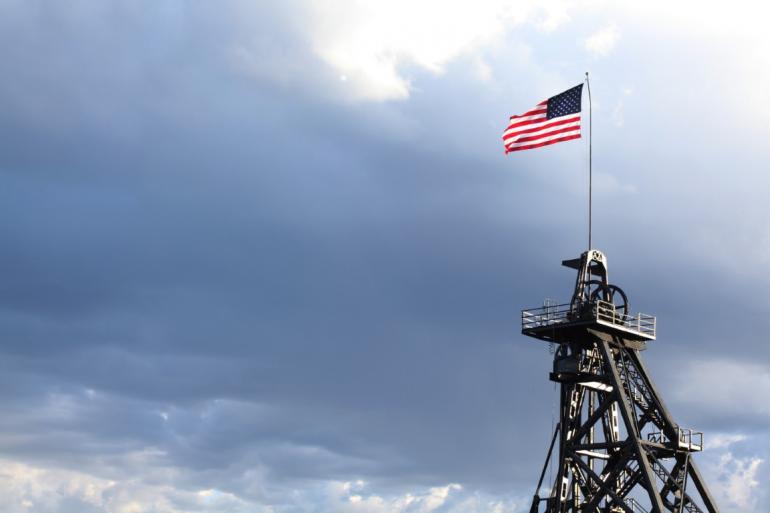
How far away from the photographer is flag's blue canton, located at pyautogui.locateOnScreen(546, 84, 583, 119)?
81000 mm

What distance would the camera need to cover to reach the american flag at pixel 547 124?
80.8 m

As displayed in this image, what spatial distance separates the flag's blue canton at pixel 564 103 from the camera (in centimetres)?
8100

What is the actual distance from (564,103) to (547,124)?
5.51 feet

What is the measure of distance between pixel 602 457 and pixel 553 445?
3168 mm

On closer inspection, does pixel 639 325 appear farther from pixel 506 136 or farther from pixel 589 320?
pixel 506 136

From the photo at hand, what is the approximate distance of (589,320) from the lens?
81.5m

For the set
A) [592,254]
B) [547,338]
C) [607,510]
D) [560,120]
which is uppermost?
[560,120]

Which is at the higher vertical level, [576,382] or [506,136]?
[506,136]

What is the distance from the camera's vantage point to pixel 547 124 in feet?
267

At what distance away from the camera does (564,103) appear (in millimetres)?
81312

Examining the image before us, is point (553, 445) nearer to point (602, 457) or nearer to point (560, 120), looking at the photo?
point (602, 457)

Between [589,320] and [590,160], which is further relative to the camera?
[590,160]

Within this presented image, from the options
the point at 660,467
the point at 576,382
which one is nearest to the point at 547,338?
the point at 576,382

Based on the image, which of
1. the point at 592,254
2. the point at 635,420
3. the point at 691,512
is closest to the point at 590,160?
the point at 592,254
